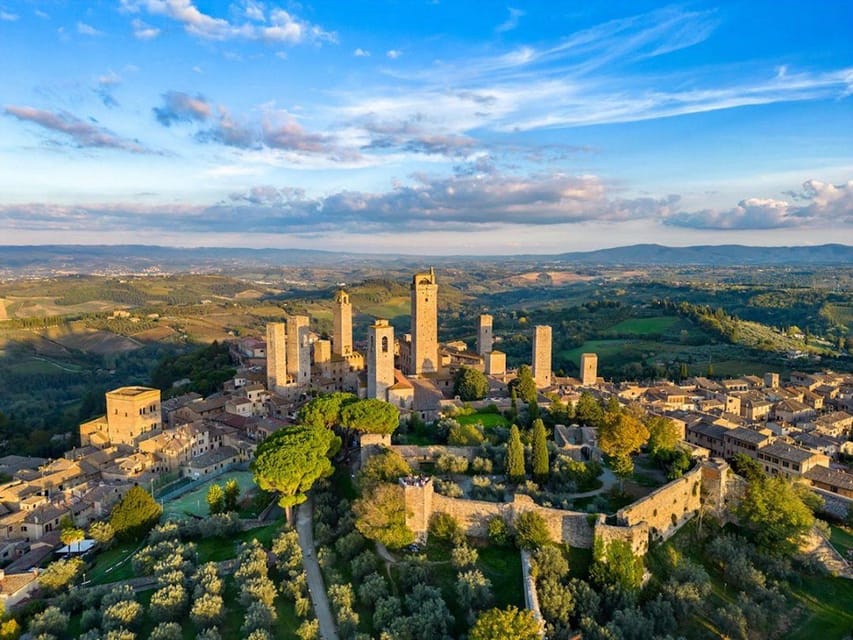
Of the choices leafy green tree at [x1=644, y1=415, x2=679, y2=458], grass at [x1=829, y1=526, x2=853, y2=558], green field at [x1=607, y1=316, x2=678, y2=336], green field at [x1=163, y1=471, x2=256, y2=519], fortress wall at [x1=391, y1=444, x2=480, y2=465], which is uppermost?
leafy green tree at [x1=644, y1=415, x2=679, y2=458]

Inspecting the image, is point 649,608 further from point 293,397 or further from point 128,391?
point 128,391

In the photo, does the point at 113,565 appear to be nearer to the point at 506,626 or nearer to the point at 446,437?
the point at 446,437

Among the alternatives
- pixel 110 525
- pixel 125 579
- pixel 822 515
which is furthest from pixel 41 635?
pixel 822 515

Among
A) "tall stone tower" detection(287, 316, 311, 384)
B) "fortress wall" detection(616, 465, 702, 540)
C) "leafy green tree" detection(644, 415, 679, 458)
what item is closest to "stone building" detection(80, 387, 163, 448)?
"tall stone tower" detection(287, 316, 311, 384)

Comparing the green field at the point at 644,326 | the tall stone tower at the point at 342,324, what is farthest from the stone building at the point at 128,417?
the green field at the point at 644,326

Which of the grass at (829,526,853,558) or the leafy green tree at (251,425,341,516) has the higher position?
the leafy green tree at (251,425,341,516)

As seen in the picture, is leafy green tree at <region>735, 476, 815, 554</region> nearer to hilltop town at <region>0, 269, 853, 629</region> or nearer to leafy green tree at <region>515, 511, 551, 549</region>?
hilltop town at <region>0, 269, 853, 629</region>

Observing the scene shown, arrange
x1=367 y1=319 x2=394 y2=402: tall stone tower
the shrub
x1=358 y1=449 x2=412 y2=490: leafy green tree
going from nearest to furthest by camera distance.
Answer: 1. the shrub
2. x1=358 y1=449 x2=412 y2=490: leafy green tree
3. x1=367 y1=319 x2=394 y2=402: tall stone tower

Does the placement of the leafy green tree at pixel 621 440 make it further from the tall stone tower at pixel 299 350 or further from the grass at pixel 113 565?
the tall stone tower at pixel 299 350

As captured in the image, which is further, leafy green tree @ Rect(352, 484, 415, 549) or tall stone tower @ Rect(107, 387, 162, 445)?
tall stone tower @ Rect(107, 387, 162, 445)
